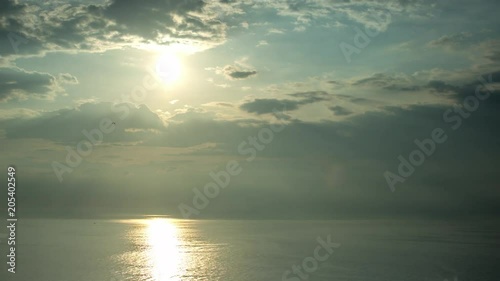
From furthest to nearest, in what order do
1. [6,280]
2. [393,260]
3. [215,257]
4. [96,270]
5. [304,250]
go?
[304,250] < [215,257] < [393,260] < [96,270] < [6,280]

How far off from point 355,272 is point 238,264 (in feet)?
94.1

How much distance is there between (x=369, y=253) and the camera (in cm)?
12875

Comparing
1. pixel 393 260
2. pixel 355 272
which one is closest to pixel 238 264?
pixel 355 272

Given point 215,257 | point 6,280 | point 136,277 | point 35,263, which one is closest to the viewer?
point 6,280

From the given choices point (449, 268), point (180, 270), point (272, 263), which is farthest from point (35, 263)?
point (449, 268)

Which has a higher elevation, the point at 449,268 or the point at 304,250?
the point at 304,250

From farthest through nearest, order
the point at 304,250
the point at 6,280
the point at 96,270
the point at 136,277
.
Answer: the point at 304,250 < the point at 96,270 < the point at 136,277 < the point at 6,280

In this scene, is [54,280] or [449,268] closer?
[54,280]

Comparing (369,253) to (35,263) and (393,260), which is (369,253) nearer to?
(393,260)

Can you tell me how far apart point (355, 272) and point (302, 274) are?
11.1m

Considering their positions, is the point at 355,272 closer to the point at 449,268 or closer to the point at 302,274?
the point at 302,274

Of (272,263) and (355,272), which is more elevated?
(272,263)

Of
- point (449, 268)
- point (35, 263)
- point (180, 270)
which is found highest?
point (35, 263)

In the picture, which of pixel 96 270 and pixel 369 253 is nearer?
pixel 96 270
